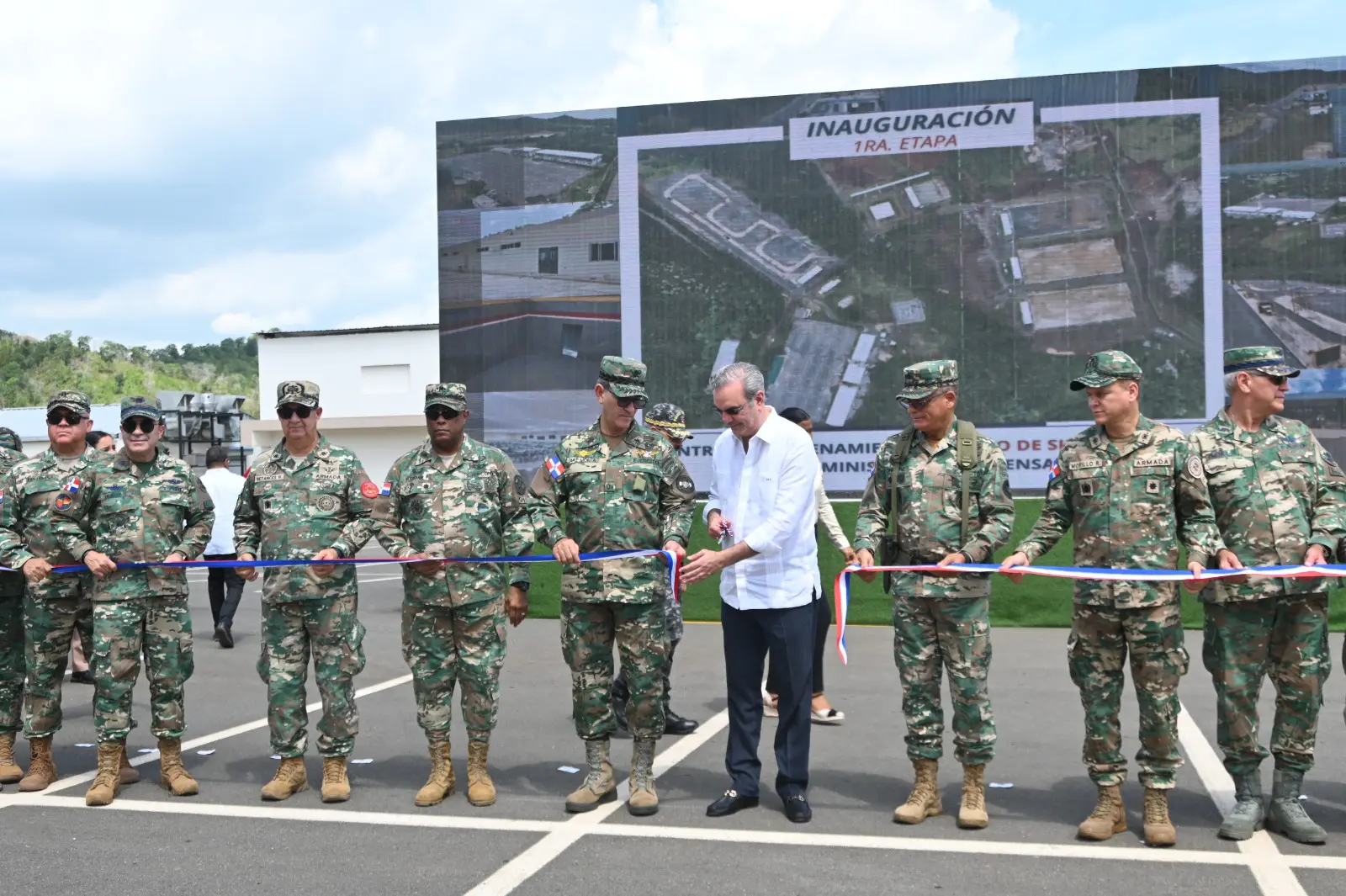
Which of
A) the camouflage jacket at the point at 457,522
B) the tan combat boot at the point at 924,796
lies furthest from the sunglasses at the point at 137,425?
the tan combat boot at the point at 924,796

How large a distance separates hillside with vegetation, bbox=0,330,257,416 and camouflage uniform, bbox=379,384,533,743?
84.1m

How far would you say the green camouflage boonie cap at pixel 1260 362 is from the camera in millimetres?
5375

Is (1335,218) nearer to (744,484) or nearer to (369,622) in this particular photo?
(744,484)

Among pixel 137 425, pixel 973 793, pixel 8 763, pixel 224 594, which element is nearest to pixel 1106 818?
pixel 973 793

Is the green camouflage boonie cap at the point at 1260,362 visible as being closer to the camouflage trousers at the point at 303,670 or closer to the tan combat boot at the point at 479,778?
the tan combat boot at the point at 479,778

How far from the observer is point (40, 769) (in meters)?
6.35

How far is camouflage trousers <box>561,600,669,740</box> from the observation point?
19.1 feet

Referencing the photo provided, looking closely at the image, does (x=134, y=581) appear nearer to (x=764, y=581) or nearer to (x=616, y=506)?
(x=616, y=506)

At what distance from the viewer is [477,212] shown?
14.4m

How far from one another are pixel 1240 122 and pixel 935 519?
9301 mm

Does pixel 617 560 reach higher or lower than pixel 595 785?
higher

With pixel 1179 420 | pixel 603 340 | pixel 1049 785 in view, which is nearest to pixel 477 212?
pixel 603 340

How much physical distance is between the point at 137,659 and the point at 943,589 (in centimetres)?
420

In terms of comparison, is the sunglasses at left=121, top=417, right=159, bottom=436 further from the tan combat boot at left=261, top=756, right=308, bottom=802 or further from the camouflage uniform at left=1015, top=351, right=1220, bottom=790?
the camouflage uniform at left=1015, top=351, right=1220, bottom=790
